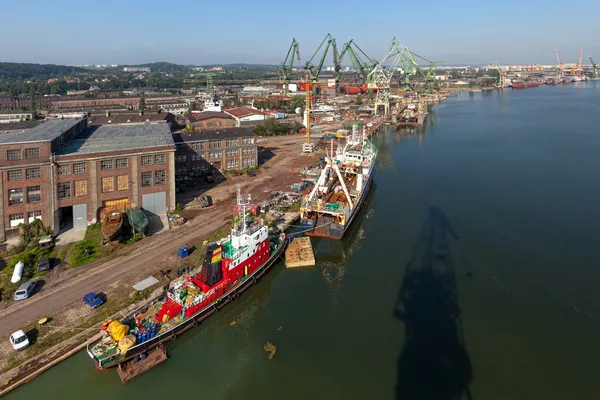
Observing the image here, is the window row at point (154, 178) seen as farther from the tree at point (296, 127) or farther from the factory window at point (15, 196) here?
the tree at point (296, 127)

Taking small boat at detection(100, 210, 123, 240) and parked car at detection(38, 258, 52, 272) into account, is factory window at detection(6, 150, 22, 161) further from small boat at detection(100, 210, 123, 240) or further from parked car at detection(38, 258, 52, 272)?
parked car at detection(38, 258, 52, 272)

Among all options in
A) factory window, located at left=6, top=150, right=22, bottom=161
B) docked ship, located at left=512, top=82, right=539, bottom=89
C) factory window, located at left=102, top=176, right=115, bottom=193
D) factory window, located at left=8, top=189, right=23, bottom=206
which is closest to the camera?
factory window, located at left=6, top=150, right=22, bottom=161

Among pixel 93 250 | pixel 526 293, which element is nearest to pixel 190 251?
pixel 93 250

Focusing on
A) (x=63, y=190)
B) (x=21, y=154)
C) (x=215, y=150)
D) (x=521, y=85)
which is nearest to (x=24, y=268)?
(x=63, y=190)

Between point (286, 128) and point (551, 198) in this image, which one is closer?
point (551, 198)

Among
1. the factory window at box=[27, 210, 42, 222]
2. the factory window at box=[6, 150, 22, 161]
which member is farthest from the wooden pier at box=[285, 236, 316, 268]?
the factory window at box=[6, 150, 22, 161]

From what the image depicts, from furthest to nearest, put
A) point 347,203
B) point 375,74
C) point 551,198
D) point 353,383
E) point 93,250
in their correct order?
point 375,74
point 551,198
point 347,203
point 93,250
point 353,383

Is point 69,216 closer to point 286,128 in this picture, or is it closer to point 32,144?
point 32,144
